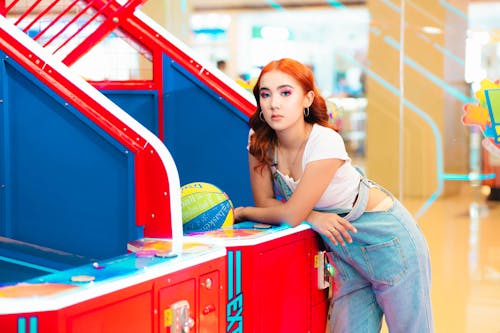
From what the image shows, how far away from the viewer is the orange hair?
9.49 feet

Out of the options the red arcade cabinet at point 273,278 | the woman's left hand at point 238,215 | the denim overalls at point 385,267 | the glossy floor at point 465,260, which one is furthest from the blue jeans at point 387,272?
the glossy floor at point 465,260

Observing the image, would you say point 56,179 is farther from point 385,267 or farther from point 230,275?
point 385,267

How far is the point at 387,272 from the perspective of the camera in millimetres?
2922

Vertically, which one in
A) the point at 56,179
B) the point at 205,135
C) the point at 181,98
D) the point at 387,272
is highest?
the point at 181,98

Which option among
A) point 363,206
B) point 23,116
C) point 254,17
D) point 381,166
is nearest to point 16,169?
point 23,116

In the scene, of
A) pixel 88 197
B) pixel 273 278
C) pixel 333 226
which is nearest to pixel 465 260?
pixel 333 226

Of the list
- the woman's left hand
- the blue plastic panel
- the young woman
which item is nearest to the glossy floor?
the blue plastic panel

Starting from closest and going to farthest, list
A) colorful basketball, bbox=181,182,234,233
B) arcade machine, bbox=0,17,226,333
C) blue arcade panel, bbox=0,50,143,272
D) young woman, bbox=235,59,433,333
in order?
arcade machine, bbox=0,17,226,333, blue arcade panel, bbox=0,50,143,272, young woman, bbox=235,59,433,333, colorful basketball, bbox=181,182,234,233

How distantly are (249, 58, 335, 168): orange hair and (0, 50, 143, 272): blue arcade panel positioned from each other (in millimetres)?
528

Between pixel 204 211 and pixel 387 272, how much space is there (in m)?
0.71

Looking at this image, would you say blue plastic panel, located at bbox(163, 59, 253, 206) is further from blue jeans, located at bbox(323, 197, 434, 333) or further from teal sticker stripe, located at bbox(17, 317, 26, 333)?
teal sticker stripe, located at bbox(17, 317, 26, 333)

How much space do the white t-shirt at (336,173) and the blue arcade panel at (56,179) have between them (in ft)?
2.04

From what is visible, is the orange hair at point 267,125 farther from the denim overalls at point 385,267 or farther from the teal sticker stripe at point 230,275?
the teal sticker stripe at point 230,275

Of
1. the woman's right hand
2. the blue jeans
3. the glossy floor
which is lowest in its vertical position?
the glossy floor
